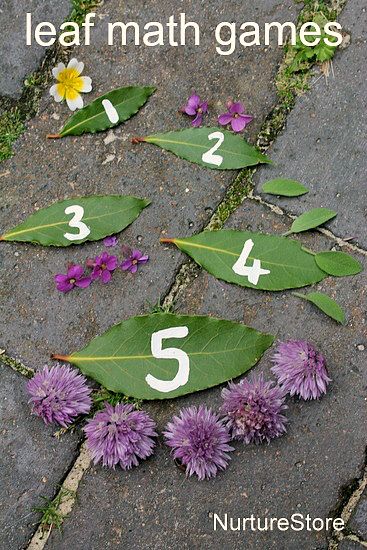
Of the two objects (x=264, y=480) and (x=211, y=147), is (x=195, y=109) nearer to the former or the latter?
(x=211, y=147)

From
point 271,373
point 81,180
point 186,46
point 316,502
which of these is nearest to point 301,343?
point 271,373

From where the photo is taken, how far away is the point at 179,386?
2518 millimetres

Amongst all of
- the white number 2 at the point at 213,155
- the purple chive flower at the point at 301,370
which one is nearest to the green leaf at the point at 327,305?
the purple chive flower at the point at 301,370

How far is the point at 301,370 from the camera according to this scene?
245cm

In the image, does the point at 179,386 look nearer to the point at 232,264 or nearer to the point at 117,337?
the point at 117,337

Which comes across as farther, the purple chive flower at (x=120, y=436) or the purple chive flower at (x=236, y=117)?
the purple chive flower at (x=236, y=117)

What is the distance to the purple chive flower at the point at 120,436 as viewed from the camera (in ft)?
8.02

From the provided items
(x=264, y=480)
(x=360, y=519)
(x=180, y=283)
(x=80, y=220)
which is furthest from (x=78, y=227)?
(x=360, y=519)

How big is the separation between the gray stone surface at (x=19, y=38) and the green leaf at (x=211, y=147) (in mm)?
567

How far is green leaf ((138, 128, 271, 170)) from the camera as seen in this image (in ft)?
8.78

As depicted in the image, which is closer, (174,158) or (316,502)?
(316,502)

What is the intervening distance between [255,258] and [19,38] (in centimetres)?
126

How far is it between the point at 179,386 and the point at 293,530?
23.5 inches

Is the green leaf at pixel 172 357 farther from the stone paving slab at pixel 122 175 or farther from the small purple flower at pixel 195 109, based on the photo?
the small purple flower at pixel 195 109
